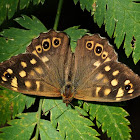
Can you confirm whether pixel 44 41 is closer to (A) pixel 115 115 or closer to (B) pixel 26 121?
(B) pixel 26 121

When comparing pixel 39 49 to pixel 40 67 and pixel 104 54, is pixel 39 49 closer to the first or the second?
pixel 40 67

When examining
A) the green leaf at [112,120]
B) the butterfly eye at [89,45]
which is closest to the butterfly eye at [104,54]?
the butterfly eye at [89,45]

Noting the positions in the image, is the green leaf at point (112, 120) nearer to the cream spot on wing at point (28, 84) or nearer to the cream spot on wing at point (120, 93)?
the cream spot on wing at point (120, 93)

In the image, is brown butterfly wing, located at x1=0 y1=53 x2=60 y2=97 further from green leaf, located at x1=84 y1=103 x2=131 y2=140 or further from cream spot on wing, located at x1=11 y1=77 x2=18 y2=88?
green leaf, located at x1=84 y1=103 x2=131 y2=140

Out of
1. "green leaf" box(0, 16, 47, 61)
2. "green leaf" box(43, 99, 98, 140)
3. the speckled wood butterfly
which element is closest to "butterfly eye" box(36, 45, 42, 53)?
the speckled wood butterfly

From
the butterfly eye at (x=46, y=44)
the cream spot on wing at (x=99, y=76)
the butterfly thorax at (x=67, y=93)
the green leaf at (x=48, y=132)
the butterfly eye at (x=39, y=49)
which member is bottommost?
the green leaf at (x=48, y=132)

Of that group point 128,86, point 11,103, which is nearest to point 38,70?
point 11,103
